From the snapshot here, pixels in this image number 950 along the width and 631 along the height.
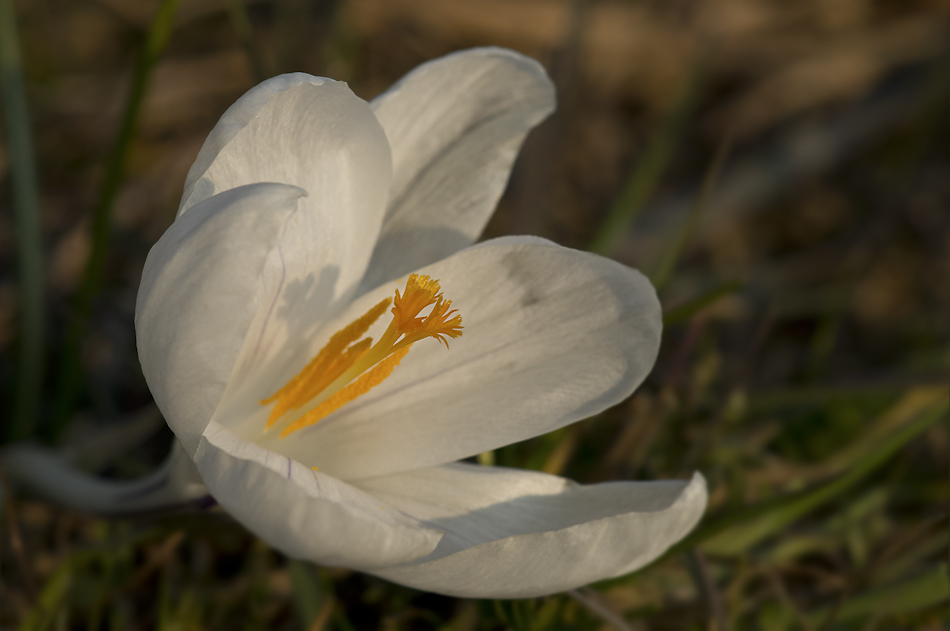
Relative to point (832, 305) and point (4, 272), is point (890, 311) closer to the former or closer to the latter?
point (832, 305)

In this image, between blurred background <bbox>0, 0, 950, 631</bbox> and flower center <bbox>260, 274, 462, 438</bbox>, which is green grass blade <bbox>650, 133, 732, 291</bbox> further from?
flower center <bbox>260, 274, 462, 438</bbox>

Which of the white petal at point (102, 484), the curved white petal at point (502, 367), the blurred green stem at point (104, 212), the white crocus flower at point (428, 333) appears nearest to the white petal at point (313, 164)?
the white crocus flower at point (428, 333)

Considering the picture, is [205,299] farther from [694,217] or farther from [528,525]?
[694,217]

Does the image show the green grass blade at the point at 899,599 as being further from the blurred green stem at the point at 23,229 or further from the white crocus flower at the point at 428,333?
the blurred green stem at the point at 23,229

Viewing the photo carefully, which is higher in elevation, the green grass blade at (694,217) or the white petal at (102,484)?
the green grass blade at (694,217)

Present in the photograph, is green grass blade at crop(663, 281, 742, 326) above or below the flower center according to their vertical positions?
below

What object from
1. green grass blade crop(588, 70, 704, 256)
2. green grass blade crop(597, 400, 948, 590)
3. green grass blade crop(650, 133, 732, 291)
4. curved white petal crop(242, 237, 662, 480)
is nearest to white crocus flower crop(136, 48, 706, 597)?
curved white petal crop(242, 237, 662, 480)
